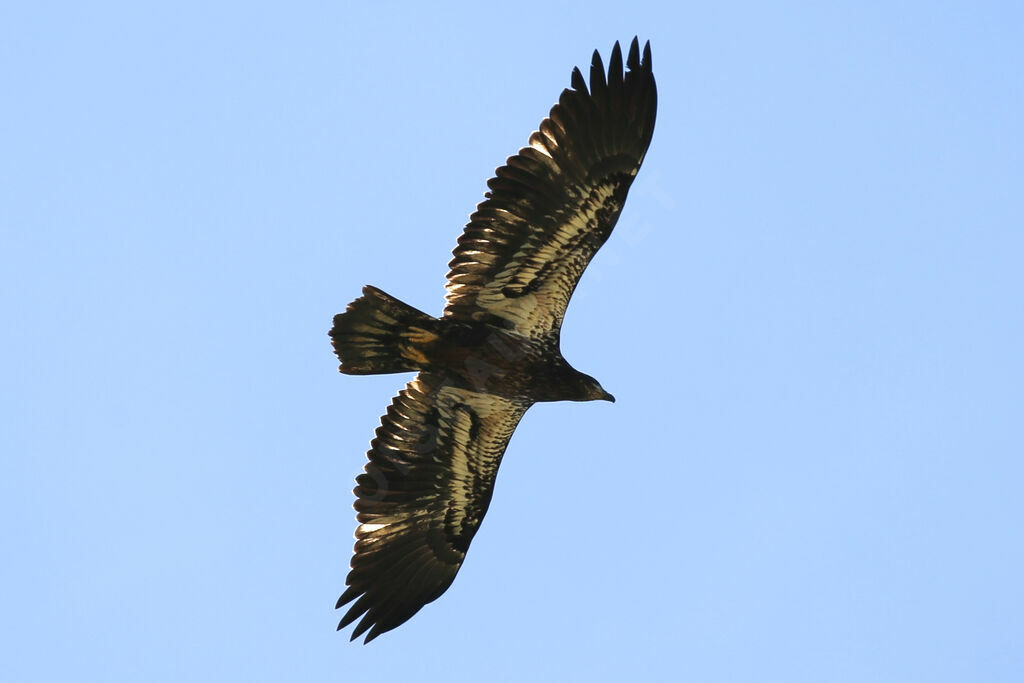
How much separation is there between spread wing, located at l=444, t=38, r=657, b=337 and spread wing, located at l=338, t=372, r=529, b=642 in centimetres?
124

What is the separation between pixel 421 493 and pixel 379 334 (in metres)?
1.99

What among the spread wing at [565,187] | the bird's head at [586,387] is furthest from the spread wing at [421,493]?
the spread wing at [565,187]

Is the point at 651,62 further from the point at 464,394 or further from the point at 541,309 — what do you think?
the point at 464,394

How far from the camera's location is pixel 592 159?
11156mm

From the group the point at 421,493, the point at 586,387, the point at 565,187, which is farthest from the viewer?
the point at 421,493

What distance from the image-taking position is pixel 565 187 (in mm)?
11156

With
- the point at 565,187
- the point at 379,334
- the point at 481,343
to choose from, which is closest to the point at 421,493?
the point at 481,343

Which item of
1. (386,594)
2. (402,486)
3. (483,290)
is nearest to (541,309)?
(483,290)

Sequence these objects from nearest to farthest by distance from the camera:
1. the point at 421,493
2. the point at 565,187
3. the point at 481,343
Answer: the point at 565,187 < the point at 481,343 < the point at 421,493

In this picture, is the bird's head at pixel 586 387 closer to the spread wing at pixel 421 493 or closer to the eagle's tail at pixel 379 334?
the spread wing at pixel 421 493

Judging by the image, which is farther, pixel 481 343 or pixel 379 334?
pixel 481 343

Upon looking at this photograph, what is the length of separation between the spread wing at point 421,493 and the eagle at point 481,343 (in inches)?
0.5

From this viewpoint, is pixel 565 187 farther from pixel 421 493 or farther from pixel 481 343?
pixel 421 493

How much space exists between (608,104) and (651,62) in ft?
1.73
